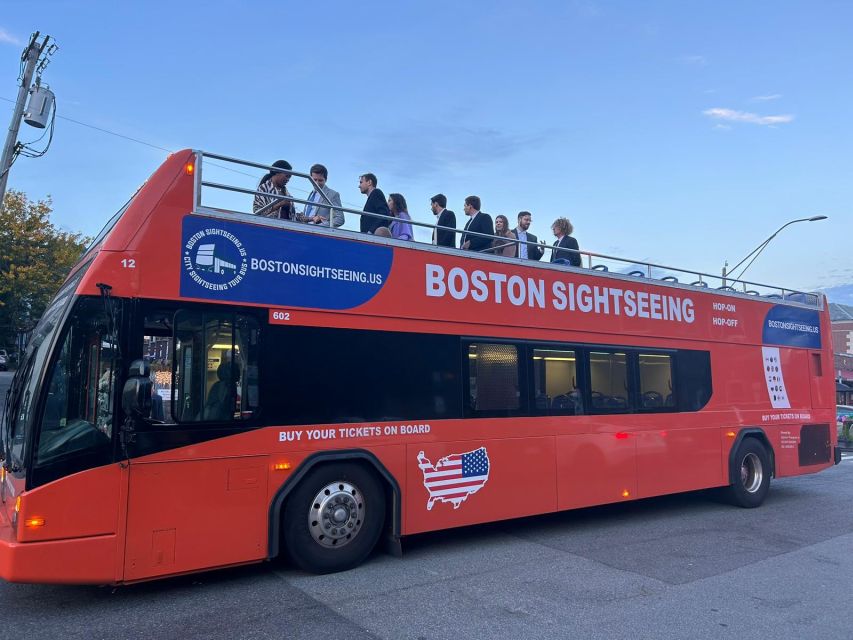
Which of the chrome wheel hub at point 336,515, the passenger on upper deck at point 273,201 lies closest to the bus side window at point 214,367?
the chrome wheel hub at point 336,515

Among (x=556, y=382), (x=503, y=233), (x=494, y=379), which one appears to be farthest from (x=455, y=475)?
(x=503, y=233)

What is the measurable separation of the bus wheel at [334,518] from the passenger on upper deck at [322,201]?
253 centimetres

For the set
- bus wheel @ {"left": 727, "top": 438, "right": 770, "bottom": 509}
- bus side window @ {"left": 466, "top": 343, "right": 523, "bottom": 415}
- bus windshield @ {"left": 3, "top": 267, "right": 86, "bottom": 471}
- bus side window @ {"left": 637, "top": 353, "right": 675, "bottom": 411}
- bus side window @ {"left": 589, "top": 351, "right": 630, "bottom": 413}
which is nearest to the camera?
bus windshield @ {"left": 3, "top": 267, "right": 86, "bottom": 471}

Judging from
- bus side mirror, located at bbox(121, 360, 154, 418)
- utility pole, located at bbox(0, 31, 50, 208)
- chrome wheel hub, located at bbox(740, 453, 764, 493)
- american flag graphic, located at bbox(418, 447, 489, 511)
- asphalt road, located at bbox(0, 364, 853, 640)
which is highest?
utility pole, located at bbox(0, 31, 50, 208)

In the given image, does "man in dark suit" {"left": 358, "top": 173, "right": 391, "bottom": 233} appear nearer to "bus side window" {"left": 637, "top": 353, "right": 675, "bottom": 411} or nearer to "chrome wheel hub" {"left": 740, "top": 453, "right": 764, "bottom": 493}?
"bus side window" {"left": 637, "top": 353, "right": 675, "bottom": 411}

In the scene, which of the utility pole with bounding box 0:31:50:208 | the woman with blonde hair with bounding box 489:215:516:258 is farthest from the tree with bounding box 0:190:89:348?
the woman with blonde hair with bounding box 489:215:516:258

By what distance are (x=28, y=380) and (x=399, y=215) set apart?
445 centimetres

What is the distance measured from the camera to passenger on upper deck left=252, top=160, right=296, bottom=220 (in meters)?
6.27

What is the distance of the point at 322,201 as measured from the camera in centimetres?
692

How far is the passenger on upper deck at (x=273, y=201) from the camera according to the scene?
627 cm

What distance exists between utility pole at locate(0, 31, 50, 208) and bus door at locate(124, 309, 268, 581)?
1183cm

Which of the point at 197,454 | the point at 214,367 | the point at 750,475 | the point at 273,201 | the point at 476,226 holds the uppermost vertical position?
the point at 476,226

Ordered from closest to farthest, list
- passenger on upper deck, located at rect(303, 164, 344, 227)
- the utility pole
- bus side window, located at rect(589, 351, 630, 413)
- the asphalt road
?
1. the asphalt road
2. passenger on upper deck, located at rect(303, 164, 344, 227)
3. bus side window, located at rect(589, 351, 630, 413)
4. the utility pole

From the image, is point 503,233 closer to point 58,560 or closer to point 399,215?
point 399,215
